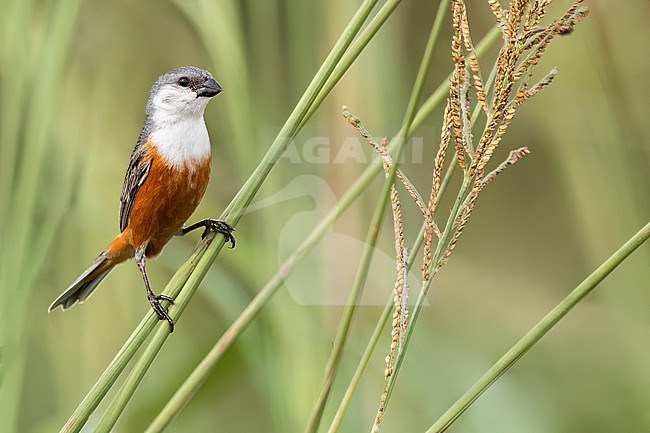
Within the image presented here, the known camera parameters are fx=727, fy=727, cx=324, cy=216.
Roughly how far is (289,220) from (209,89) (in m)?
0.45

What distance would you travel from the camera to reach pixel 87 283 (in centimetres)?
126

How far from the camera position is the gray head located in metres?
1.08

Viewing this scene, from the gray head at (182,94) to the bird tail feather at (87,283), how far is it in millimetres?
277

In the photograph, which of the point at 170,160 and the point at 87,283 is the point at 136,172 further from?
the point at 87,283

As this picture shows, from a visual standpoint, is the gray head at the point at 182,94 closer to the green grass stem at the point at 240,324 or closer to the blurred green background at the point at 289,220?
the blurred green background at the point at 289,220

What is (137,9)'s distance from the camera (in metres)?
1.68

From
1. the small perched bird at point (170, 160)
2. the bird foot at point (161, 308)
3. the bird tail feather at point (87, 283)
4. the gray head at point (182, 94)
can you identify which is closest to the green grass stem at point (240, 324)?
the bird foot at point (161, 308)

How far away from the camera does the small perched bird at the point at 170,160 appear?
1089mm

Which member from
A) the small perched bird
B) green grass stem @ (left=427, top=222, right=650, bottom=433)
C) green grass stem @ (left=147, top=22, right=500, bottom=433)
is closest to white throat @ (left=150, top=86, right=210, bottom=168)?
the small perched bird

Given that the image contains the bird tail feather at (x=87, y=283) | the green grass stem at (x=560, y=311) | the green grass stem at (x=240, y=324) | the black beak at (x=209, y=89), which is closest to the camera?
the green grass stem at (x=560, y=311)

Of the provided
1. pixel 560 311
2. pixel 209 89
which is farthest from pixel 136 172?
pixel 560 311

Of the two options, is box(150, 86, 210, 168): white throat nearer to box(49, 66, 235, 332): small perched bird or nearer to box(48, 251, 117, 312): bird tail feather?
box(49, 66, 235, 332): small perched bird

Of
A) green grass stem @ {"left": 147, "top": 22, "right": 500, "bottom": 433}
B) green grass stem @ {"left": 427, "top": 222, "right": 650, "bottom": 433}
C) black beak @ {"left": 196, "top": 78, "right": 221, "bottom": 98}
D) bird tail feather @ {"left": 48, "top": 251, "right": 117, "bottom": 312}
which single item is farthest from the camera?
bird tail feather @ {"left": 48, "top": 251, "right": 117, "bottom": 312}

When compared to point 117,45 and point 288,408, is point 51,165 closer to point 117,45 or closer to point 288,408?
point 117,45
